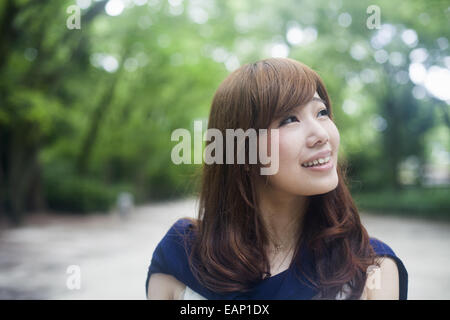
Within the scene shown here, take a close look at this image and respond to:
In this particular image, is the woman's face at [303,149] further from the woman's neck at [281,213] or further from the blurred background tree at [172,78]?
the blurred background tree at [172,78]

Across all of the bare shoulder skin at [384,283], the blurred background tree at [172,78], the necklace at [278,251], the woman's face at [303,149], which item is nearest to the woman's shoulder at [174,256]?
the necklace at [278,251]

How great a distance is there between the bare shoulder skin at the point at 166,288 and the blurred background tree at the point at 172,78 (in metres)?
5.70

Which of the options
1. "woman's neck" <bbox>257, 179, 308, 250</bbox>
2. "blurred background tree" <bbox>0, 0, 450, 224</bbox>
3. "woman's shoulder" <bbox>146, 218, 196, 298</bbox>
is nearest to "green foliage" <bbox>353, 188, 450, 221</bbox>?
"blurred background tree" <bbox>0, 0, 450, 224</bbox>

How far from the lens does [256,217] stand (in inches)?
52.9

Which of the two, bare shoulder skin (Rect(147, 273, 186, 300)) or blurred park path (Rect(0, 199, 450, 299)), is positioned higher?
bare shoulder skin (Rect(147, 273, 186, 300))

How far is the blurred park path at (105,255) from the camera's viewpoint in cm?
532

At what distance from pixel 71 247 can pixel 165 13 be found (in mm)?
7562

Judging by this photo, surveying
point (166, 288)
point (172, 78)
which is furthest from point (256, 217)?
point (172, 78)

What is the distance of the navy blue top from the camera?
122 cm

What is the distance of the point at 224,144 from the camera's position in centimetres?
132

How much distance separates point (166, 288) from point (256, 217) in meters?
0.37

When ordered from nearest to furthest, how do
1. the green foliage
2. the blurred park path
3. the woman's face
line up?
1. the woman's face
2. the blurred park path
3. the green foliage

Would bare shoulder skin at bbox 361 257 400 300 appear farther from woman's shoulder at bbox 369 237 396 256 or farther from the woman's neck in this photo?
the woman's neck

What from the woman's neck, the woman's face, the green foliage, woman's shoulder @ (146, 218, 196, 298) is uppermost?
the woman's face
